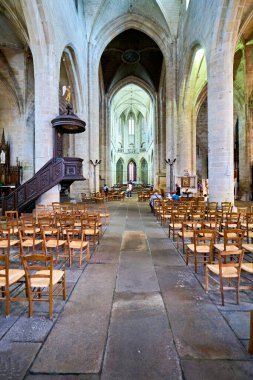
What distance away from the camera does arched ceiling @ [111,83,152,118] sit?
42.9 m

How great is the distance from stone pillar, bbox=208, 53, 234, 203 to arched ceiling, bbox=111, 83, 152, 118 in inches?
1287

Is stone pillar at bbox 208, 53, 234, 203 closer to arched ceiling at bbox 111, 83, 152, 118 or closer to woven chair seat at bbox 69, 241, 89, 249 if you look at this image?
woven chair seat at bbox 69, 241, 89, 249

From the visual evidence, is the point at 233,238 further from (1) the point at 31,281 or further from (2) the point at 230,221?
(1) the point at 31,281

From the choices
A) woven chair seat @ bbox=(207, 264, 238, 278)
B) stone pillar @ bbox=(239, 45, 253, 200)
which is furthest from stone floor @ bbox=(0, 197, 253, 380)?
stone pillar @ bbox=(239, 45, 253, 200)

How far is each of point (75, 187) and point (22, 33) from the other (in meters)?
11.2

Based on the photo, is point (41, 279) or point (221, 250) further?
point (221, 250)

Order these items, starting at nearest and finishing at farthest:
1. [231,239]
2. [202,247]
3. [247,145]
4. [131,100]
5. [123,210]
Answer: [231,239]
[202,247]
[123,210]
[247,145]
[131,100]

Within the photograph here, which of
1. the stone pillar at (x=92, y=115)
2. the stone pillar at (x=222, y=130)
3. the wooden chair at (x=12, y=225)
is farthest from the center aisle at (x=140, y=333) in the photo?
the stone pillar at (x=92, y=115)

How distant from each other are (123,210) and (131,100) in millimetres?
38994

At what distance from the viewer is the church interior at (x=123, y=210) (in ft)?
7.93

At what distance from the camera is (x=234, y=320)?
9.43 feet

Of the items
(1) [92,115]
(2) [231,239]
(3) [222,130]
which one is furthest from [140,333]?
(1) [92,115]

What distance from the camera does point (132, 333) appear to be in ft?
8.57

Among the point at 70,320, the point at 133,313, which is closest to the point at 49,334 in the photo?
the point at 70,320
